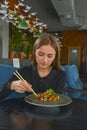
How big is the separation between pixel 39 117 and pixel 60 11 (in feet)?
25.7

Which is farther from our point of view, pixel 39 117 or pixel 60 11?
pixel 60 11

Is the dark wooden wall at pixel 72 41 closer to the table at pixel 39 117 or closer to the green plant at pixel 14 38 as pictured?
the green plant at pixel 14 38

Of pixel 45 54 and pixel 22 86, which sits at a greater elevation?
pixel 45 54

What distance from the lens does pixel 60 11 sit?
8547 mm

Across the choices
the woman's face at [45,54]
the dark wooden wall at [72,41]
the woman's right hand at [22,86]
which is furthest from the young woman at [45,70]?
the dark wooden wall at [72,41]

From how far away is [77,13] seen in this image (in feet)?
34.3

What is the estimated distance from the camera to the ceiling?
764 centimetres

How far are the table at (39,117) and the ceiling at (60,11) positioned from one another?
6.11m

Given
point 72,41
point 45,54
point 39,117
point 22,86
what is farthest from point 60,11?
point 39,117

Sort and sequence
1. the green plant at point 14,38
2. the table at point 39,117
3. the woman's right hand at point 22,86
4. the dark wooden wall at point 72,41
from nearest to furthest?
the table at point 39,117
the woman's right hand at point 22,86
the green plant at point 14,38
the dark wooden wall at point 72,41

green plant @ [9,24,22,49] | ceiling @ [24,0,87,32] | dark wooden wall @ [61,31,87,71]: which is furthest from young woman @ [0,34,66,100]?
dark wooden wall @ [61,31,87,71]

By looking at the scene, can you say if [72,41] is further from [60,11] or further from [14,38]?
[14,38]

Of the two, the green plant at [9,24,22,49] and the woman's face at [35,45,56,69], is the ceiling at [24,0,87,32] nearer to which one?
the green plant at [9,24,22,49]

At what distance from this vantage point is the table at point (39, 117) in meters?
0.93
